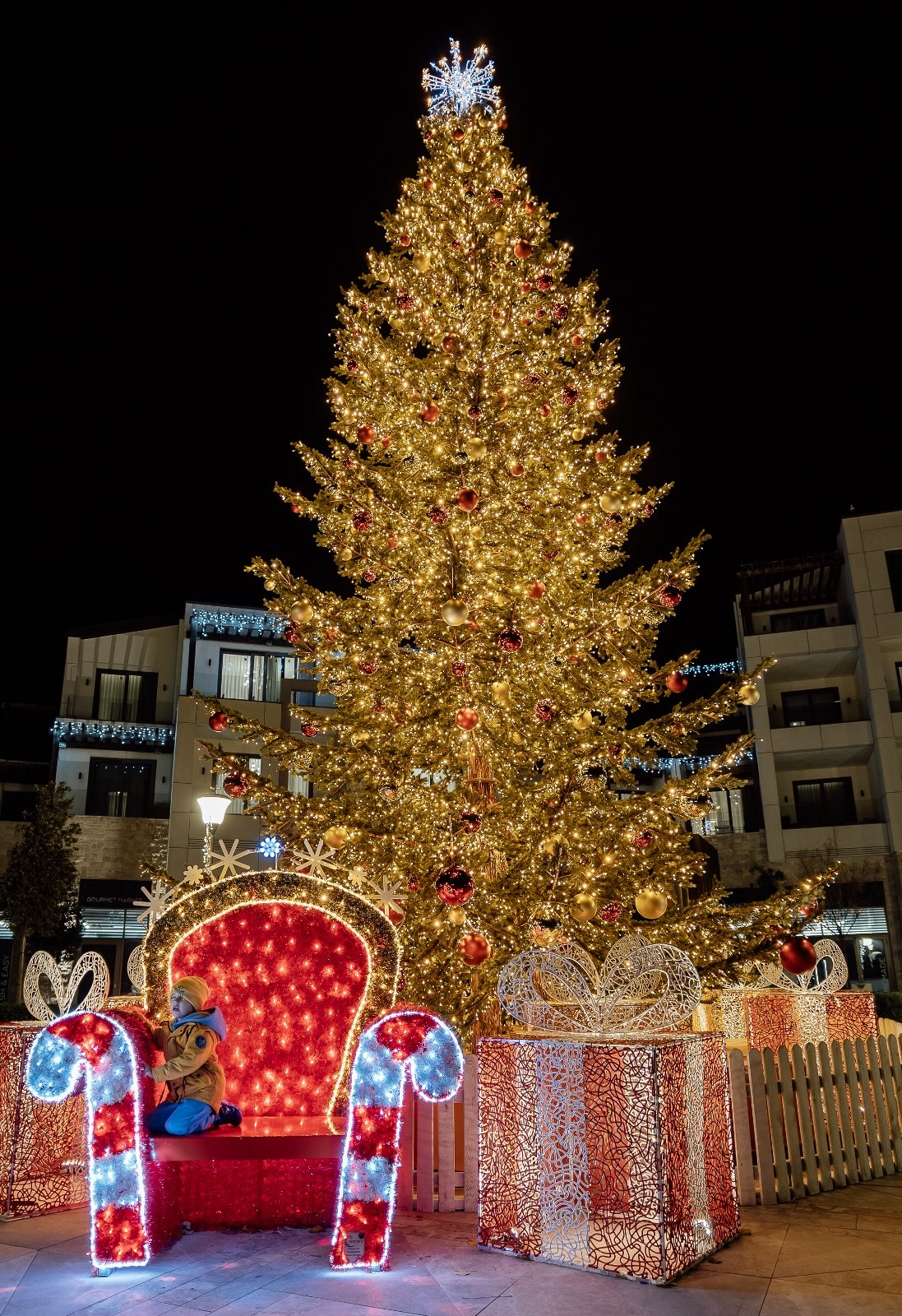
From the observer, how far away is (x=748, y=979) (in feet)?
25.0

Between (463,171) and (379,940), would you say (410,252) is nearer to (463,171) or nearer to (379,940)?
(463,171)

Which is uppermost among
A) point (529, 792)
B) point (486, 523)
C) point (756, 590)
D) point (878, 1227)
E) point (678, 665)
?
point (756, 590)

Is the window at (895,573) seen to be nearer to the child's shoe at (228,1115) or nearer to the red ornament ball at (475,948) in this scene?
the red ornament ball at (475,948)

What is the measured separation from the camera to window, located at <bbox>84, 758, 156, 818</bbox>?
87.3 feet

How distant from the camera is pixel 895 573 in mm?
25344

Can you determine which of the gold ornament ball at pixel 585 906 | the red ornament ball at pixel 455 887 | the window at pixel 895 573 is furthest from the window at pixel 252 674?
the red ornament ball at pixel 455 887

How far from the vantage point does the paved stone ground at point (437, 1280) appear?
13.3ft

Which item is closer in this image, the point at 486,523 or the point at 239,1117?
the point at 239,1117

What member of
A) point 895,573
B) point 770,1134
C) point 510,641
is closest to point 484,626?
point 510,641

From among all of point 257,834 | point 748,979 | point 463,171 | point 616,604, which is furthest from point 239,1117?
point 257,834

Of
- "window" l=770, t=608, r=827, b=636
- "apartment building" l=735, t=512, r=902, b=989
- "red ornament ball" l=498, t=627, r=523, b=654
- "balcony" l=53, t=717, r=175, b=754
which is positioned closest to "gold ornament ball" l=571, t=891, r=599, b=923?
"red ornament ball" l=498, t=627, r=523, b=654

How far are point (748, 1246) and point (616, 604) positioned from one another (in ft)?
16.8

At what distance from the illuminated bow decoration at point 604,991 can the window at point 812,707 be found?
77.0ft

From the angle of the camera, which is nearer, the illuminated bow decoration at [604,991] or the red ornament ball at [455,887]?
the illuminated bow decoration at [604,991]
